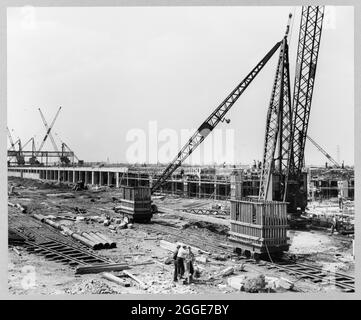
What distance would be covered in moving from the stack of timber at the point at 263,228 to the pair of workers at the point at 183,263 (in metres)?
3.76

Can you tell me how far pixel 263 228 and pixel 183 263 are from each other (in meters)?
4.17

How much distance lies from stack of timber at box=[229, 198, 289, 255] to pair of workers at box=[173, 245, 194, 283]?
376 centimetres

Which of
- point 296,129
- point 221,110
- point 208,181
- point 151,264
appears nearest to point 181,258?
point 151,264

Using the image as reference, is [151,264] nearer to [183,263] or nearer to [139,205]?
[183,263]

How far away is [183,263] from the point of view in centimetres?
1506

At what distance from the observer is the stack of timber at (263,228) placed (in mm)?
17469

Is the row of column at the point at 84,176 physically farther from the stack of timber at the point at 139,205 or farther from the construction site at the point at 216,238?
the stack of timber at the point at 139,205

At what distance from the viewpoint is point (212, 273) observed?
1584cm

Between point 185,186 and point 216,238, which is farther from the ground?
point 185,186

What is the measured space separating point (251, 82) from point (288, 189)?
8.57m

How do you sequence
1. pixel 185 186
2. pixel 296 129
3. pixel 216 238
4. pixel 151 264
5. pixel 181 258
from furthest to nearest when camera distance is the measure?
1. pixel 185 186
2. pixel 296 129
3. pixel 216 238
4. pixel 151 264
5. pixel 181 258

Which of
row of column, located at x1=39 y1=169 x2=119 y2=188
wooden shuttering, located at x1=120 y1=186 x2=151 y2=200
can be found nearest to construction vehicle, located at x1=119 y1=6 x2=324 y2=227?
wooden shuttering, located at x1=120 y1=186 x2=151 y2=200

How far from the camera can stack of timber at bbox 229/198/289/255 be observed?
17469 millimetres

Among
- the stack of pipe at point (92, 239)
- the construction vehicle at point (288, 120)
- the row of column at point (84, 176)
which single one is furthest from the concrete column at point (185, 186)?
the stack of pipe at point (92, 239)
